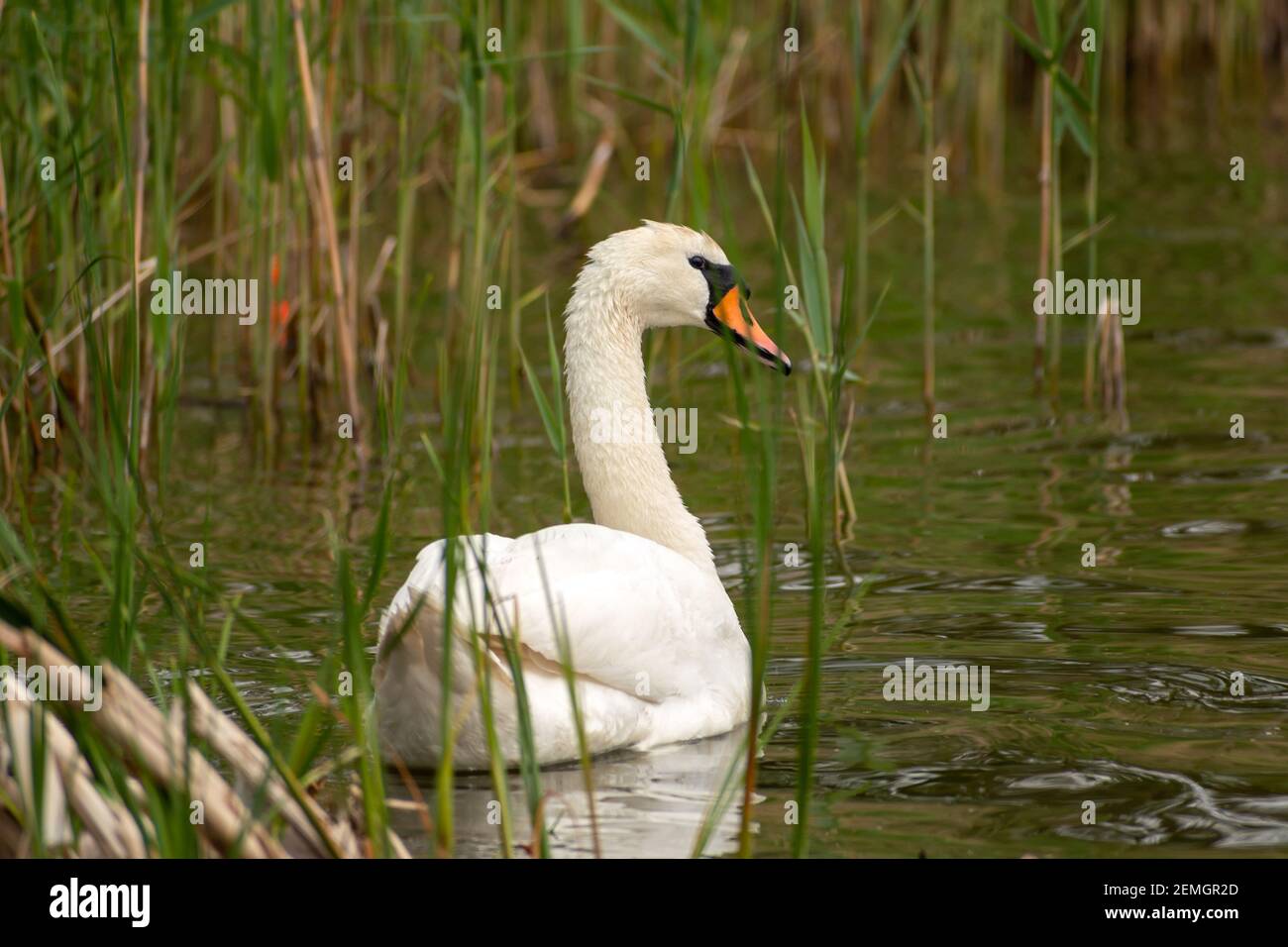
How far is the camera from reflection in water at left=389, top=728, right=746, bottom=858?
402cm

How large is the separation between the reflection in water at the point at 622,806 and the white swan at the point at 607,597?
0.23ft

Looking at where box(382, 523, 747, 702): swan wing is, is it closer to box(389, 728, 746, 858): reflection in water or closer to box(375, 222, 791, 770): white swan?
box(375, 222, 791, 770): white swan

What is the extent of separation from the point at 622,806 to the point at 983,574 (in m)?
2.25

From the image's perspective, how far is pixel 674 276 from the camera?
5.64 metres

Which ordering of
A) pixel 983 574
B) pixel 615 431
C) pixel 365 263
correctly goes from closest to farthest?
pixel 615 431, pixel 983 574, pixel 365 263

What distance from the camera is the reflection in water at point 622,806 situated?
4.02m

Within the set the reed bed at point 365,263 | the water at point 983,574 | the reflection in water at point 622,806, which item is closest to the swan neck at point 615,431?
the reed bed at point 365,263

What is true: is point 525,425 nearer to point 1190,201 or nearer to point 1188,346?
point 1188,346

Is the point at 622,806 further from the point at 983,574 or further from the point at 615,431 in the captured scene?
the point at 983,574

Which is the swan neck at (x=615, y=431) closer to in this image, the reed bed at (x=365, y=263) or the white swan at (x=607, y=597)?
the white swan at (x=607, y=597)

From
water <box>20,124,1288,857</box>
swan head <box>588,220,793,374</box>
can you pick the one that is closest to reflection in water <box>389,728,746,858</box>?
water <box>20,124,1288,857</box>

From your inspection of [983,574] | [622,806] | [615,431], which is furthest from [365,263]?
[622,806]

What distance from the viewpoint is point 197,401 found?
29.8 feet

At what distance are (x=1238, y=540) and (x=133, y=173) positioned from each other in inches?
150
